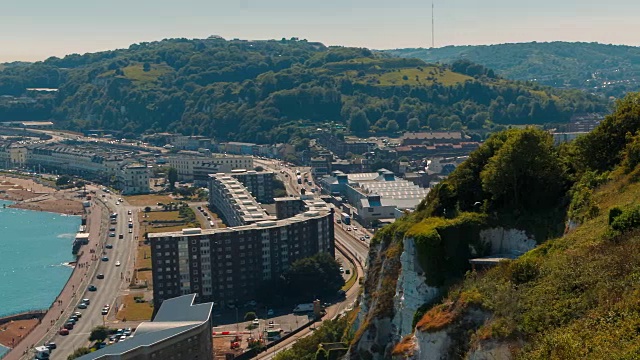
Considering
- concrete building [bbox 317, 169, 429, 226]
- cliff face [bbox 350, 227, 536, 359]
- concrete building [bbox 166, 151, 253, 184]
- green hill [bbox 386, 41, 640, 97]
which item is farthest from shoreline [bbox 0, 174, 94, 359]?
green hill [bbox 386, 41, 640, 97]

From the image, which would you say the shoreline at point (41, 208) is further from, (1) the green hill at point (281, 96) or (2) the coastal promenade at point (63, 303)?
(1) the green hill at point (281, 96)

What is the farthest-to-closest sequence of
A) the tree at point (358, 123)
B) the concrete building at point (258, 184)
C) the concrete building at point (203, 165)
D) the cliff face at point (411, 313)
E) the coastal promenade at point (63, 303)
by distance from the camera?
the tree at point (358, 123) < the concrete building at point (203, 165) < the concrete building at point (258, 184) < the coastal promenade at point (63, 303) < the cliff face at point (411, 313)

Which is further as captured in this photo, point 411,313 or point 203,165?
point 203,165

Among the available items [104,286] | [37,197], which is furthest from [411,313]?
[37,197]

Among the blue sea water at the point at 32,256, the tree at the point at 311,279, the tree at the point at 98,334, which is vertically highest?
the tree at the point at 311,279

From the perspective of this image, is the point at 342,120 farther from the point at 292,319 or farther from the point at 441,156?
the point at 292,319

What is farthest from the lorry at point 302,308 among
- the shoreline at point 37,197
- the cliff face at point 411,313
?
the shoreline at point 37,197

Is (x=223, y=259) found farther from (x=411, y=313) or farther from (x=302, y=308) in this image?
(x=411, y=313)
